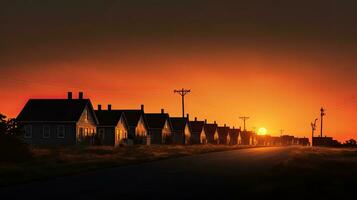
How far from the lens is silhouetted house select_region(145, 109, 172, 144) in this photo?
89.4m

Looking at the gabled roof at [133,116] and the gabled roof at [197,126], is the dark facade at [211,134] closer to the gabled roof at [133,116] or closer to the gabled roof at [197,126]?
the gabled roof at [197,126]

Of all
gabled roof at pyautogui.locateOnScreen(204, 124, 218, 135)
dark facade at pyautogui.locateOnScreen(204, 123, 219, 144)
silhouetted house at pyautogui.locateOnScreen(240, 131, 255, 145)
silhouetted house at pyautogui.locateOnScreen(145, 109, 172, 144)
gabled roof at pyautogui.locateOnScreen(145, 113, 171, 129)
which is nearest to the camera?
silhouetted house at pyautogui.locateOnScreen(145, 109, 172, 144)

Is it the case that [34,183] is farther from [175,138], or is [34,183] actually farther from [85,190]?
[175,138]

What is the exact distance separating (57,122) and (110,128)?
37.2 feet

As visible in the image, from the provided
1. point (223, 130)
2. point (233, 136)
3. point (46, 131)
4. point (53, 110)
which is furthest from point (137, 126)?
point (233, 136)

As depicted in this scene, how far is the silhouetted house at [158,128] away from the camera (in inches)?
3519

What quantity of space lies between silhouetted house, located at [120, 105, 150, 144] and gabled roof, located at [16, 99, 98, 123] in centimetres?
1570

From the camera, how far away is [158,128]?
89.4 m

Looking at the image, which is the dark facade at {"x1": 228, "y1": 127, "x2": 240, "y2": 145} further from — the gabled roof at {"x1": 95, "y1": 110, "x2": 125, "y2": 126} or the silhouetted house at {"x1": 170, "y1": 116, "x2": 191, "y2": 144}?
the gabled roof at {"x1": 95, "y1": 110, "x2": 125, "y2": 126}

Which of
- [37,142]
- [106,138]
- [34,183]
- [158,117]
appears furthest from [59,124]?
[34,183]

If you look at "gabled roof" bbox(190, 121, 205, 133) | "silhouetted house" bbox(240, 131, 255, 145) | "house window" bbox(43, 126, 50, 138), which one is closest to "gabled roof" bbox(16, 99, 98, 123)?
"house window" bbox(43, 126, 50, 138)

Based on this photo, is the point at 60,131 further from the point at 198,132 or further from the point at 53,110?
the point at 198,132

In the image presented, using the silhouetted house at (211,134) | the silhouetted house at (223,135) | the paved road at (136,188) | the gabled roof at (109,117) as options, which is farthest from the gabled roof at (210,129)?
the paved road at (136,188)

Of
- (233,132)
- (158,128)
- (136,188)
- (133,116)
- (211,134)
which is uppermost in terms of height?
(133,116)
